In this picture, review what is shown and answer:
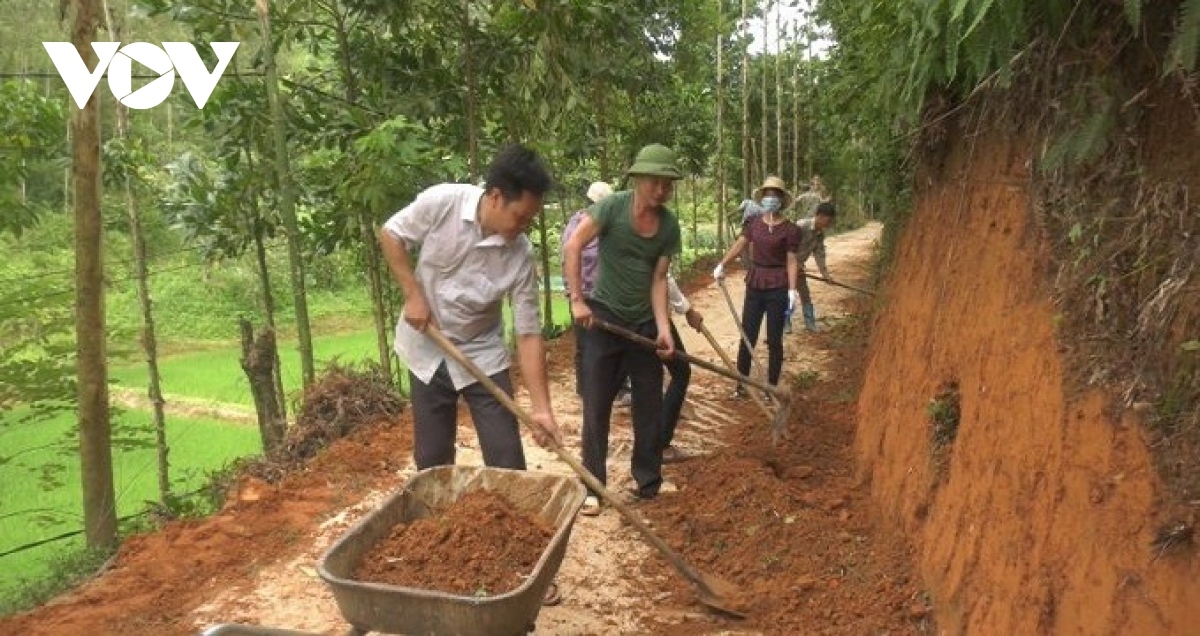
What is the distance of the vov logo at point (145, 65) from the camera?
5.76m

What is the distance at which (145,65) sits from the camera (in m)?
7.96

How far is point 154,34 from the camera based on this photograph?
29.4 meters

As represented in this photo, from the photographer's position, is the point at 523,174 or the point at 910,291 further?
the point at 910,291

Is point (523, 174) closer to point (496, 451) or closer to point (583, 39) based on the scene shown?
point (496, 451)

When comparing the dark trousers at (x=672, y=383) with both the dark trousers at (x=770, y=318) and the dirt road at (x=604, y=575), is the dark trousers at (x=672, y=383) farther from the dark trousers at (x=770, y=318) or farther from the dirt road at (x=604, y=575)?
the dark trousers at (x=770, y=318)

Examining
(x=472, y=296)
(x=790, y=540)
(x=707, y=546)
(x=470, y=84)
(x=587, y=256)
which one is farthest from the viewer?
(x=470, y=84)

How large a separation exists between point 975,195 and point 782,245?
328 centimetres

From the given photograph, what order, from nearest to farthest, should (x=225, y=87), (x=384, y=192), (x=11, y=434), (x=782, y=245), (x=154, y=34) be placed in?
(x=384, y=192)
(x=782, y=245)
(x=225, y=87)
(x=11, y=434)
(x=154, y=34)

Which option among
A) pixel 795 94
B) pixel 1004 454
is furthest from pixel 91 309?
pixel 795 94

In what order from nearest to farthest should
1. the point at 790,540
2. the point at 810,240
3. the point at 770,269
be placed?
the point at 790,540 < the point at 770,269 < the point at 810,240

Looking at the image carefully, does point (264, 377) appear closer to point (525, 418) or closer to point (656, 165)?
point (656, 165)

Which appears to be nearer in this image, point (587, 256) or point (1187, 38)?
point (1187, 38)

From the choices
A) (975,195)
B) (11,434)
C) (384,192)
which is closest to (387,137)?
(384,192)

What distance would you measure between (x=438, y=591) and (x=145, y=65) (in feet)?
21.8
